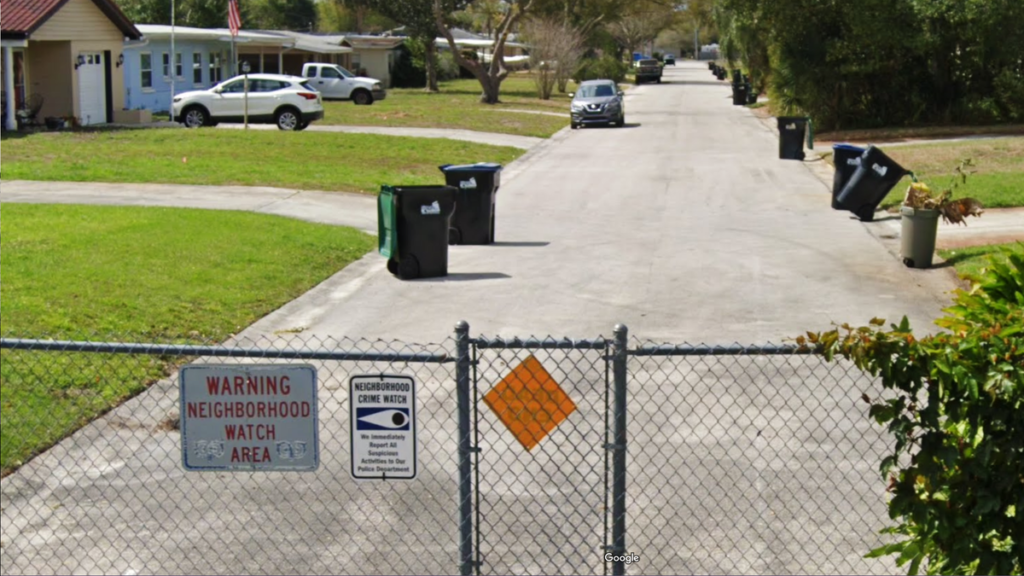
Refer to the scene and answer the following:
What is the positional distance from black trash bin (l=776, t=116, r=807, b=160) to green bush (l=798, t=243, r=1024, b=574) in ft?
88.1

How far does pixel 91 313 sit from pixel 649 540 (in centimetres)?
650

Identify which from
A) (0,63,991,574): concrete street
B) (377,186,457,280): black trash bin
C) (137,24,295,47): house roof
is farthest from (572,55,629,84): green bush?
(377,186,457,280): black trash bin

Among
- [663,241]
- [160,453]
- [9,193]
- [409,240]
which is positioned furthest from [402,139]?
[160,453]

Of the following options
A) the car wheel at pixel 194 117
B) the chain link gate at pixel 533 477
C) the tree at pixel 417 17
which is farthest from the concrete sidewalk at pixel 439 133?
the chain link gate at pixel 533 477

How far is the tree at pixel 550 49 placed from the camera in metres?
61.5

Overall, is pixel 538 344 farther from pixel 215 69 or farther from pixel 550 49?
pixel 550 49

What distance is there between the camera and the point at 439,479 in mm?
8391

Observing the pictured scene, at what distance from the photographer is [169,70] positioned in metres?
48.2

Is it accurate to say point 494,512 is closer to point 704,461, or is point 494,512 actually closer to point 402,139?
point 704,461

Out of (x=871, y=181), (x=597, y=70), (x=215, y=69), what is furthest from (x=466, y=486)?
(x=597, y=70)

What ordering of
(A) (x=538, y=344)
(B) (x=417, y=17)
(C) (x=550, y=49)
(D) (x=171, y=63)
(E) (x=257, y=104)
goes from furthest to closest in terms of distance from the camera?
(B) (x=417, y=17) → (C) (x=550, y=49) → (D) (x=171, y=63) → (E) (x=257, y=104) → (A) (x=538, y=344)

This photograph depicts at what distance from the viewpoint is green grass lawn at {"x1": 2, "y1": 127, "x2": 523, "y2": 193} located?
977 inches

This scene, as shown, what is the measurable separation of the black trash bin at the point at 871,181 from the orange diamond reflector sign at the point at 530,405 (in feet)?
53.9
